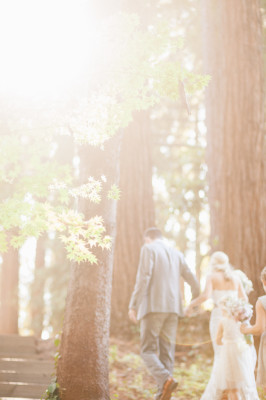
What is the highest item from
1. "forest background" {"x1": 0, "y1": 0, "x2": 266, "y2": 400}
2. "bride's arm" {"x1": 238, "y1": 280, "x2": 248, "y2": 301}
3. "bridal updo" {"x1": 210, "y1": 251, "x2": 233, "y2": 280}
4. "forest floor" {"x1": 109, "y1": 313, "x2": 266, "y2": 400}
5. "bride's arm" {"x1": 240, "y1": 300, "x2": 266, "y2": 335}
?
"forest background" {"x1": 0, "y1": 0, "x2": 266, "y2": 400}

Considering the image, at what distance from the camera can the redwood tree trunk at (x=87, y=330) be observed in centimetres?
608

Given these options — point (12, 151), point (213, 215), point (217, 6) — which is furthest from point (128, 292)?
point (217, 6)

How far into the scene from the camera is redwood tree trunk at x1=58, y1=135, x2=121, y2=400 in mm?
6082

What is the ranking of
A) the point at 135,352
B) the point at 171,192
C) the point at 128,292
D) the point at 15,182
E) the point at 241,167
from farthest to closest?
1. the point at 171,192
2. the point at 128,292
3. the point at 135,352
4. the point at 241,167
5. the point at 15,182

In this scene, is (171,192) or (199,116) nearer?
(171,192)

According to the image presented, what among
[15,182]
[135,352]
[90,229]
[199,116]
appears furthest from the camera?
[199,116]

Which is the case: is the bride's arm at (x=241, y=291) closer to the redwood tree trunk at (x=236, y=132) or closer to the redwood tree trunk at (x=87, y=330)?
the redwood tree trunk at (x=236, y=132)

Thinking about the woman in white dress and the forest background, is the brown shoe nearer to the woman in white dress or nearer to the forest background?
the woman in white dress

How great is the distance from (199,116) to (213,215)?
10.0 m

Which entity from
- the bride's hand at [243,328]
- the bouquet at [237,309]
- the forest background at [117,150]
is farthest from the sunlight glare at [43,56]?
the bride's hand at [243,328]

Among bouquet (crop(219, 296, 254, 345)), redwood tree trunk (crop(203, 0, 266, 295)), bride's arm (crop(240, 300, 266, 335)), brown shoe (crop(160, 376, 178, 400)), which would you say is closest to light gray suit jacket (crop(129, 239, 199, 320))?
brown shoe (crop(160, 376, 178, 400))

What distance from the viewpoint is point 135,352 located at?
9.92 metres

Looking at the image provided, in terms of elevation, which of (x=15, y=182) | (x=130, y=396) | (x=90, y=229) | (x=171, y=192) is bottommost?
(x=130, y=396)

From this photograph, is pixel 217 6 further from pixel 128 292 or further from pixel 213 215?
pixel 128 292
